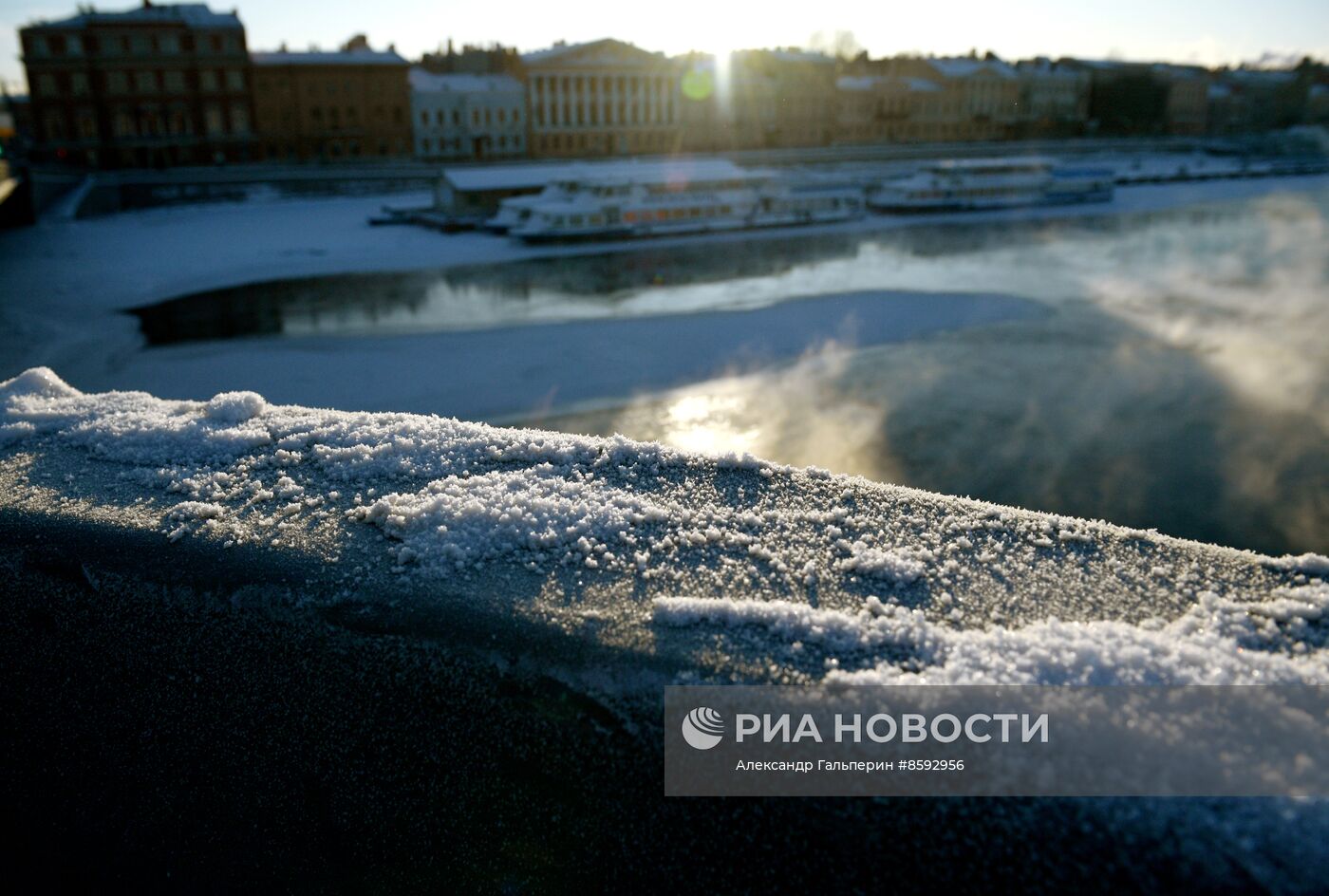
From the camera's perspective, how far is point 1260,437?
564 inches

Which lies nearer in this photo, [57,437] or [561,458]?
[561,458]

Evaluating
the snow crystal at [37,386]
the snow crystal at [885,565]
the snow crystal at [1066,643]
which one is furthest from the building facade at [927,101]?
the snow crystal at [1066,643]

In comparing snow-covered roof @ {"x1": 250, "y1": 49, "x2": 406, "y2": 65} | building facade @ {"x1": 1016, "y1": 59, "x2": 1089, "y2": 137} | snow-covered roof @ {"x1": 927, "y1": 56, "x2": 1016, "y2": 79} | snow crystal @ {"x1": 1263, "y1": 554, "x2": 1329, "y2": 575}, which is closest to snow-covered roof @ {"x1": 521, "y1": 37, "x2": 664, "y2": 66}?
snow-covered roof @ {"x1": 250, "y1": 49, "x2": 406, "y2": 65}

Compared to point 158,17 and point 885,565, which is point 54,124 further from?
point 885,565

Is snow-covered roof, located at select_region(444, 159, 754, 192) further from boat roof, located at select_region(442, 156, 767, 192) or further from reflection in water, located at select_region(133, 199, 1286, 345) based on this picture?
reflection in water, located at select_region(133, 199, 1286, 345)

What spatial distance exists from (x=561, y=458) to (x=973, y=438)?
11735mm

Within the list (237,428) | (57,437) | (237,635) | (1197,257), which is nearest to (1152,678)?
(237,635)

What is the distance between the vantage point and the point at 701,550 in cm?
329

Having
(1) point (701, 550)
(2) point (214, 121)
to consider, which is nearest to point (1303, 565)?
(1) point (701, 550)

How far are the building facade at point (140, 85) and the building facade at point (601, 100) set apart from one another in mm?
19852

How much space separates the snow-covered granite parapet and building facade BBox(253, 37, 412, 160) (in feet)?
187

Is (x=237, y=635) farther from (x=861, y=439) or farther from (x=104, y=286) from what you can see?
(x=104, y=286)

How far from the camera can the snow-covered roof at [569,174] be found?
42.9 m

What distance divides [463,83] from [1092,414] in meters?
55.7
